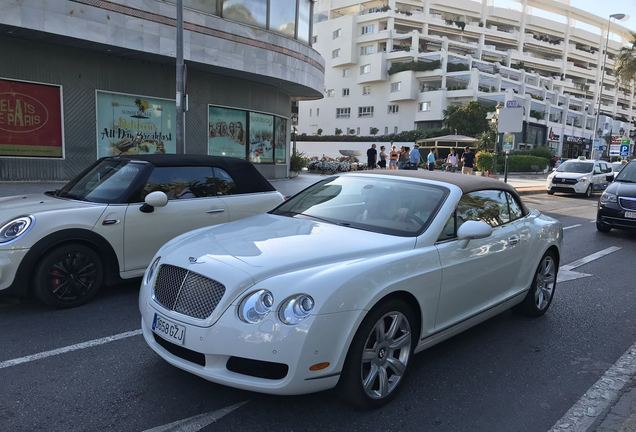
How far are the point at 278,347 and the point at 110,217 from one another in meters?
3.17

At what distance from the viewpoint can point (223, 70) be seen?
17.9 meters

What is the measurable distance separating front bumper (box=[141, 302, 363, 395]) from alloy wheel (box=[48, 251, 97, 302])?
2543mm

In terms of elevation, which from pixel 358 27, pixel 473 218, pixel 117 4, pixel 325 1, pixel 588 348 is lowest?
pixel 588 348

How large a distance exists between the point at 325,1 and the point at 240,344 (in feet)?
277

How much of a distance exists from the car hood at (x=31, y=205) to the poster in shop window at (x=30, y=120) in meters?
10.2

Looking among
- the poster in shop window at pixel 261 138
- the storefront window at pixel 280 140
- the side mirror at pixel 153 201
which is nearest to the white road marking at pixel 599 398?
the side mirror at pixel 153 201

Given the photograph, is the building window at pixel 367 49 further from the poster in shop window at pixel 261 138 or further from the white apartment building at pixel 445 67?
the poster in shop window at pixel 261 138

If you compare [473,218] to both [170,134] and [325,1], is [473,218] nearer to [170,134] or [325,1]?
[170,134]

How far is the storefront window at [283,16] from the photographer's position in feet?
62.5

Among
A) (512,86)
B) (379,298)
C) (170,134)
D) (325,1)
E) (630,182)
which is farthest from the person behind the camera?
(325,1)

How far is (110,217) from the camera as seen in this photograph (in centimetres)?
524

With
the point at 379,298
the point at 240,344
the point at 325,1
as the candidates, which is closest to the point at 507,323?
the point at 379,298

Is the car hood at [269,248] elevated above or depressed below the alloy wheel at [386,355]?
above

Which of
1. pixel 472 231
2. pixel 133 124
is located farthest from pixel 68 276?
pixel 133 124
